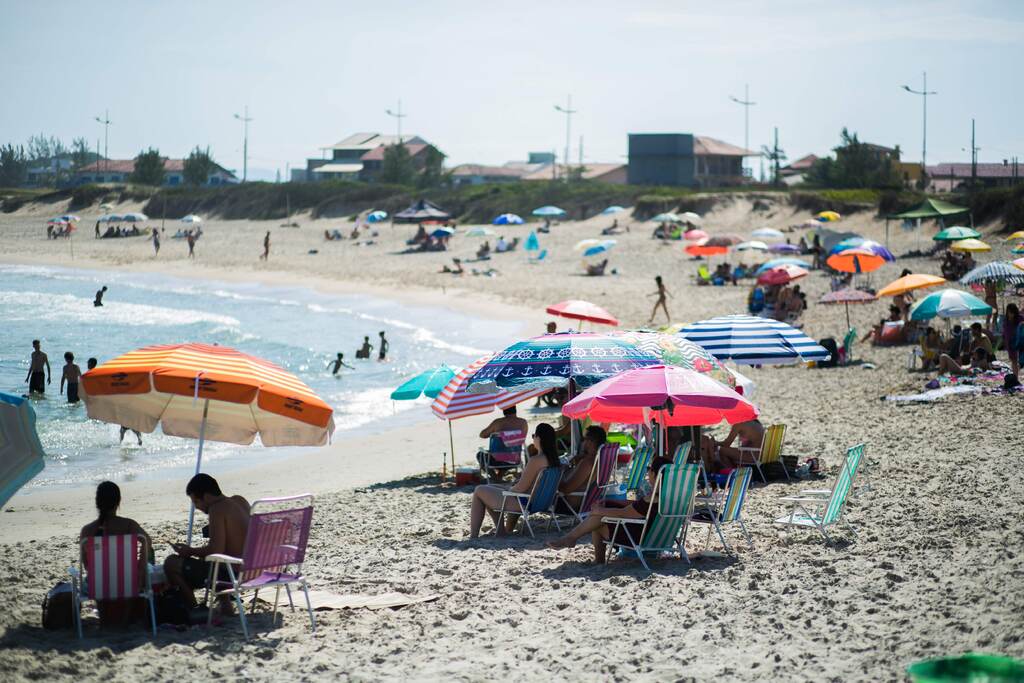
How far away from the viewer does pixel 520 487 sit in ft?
27.0

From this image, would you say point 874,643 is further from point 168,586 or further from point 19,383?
point 19,383

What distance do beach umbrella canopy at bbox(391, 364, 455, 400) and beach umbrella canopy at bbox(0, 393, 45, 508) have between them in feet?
19.7

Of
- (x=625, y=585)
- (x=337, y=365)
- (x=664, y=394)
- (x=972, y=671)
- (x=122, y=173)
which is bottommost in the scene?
(x=625, y=585)

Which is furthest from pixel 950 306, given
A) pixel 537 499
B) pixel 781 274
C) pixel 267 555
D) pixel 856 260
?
pixel 267 555

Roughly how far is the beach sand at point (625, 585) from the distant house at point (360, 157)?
275 ft

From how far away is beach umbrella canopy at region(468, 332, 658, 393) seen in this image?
29.3 ft

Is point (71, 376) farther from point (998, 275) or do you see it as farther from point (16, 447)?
point (998, 275)

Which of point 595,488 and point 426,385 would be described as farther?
point 426,385

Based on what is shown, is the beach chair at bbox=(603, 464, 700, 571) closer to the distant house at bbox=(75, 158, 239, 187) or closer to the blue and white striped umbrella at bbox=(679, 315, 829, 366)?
the blue and white striped umbrella at bbox=(679, 315, 829, 366)

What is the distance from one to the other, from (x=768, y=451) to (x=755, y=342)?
1.59m

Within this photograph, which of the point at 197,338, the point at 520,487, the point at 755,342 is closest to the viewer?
the point at 520,487

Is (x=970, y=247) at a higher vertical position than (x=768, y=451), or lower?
higher

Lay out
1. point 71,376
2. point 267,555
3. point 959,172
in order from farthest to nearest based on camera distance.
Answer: point 959,172 < point 71,376 < point 267,555

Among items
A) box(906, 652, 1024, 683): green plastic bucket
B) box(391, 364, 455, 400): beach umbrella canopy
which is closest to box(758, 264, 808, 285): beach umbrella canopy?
box(391, 364, 455, 400): beach umbrella canopy
